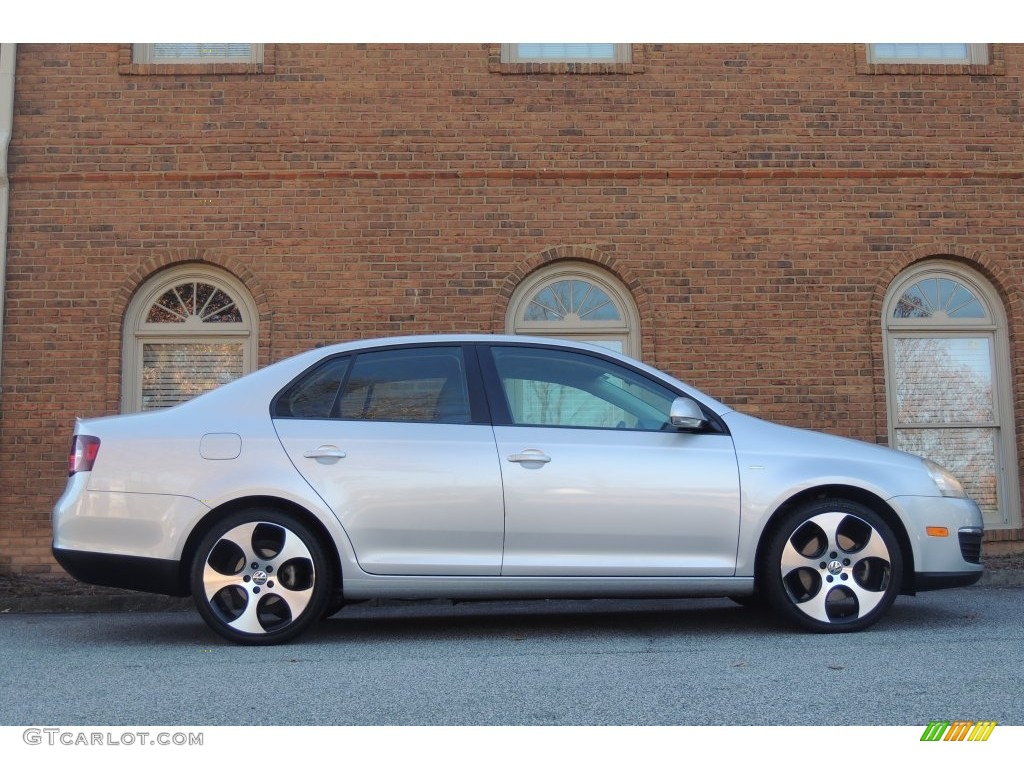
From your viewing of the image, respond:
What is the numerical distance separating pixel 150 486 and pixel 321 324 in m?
4.26

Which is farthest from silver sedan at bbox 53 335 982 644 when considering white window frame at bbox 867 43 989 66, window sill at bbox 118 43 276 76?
white window frame at bbox 867 43 989 66

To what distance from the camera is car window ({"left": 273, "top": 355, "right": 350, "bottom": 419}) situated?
573 cm

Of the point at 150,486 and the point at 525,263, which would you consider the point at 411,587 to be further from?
the point at 525,263

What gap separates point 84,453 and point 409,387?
1.62 m

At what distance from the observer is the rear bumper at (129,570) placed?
217 inches

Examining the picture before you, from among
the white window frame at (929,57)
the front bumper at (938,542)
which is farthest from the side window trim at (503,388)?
the white window frame at (929,57)

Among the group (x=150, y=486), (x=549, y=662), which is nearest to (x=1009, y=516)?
(x=549, y=662)

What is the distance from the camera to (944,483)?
19.2ft

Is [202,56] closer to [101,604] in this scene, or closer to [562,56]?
[562,56]

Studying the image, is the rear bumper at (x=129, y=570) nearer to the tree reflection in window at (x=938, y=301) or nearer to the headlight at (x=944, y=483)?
the headlight at (x=944, y=483)

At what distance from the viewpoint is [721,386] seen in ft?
31.9

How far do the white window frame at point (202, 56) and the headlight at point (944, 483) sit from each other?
22.3 ft
